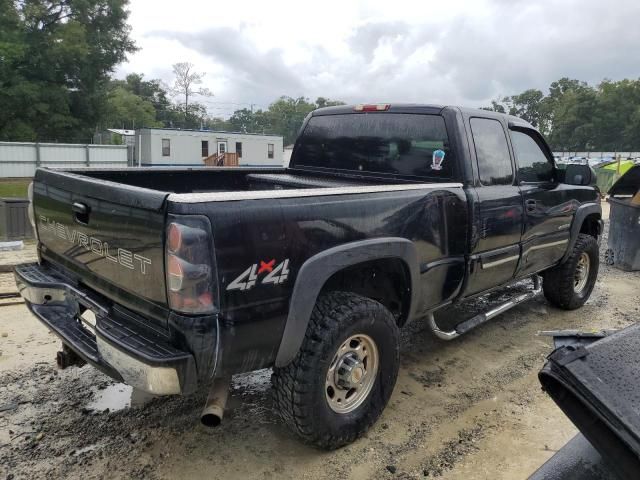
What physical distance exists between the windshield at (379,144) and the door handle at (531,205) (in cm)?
99

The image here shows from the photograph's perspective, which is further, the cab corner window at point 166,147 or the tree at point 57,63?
the tree at point 57,63

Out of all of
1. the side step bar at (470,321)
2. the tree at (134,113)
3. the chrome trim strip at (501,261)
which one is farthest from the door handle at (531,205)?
the tree at (134,113)

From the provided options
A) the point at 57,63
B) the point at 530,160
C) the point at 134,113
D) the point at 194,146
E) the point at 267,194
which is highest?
the point at 57,63

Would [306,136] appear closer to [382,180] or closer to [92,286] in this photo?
[382,180]

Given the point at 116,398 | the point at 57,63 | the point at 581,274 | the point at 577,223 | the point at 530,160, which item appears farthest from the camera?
the point at 57,63

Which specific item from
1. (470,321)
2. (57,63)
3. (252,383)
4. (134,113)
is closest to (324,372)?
(252,383)

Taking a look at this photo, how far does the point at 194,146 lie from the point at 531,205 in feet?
86.3

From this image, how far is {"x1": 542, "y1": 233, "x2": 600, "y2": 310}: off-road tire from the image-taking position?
5477mm

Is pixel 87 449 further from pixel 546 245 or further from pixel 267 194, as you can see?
pixel 546 245

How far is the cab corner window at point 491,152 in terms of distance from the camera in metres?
4.01

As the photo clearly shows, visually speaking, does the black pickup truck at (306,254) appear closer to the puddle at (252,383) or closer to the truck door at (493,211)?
the truck door at (493,211)

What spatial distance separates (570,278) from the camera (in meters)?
5.54

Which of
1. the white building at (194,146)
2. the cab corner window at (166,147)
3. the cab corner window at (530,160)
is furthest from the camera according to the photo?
the cab corner window at (166,147)

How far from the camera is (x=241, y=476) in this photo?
9.30 ft
